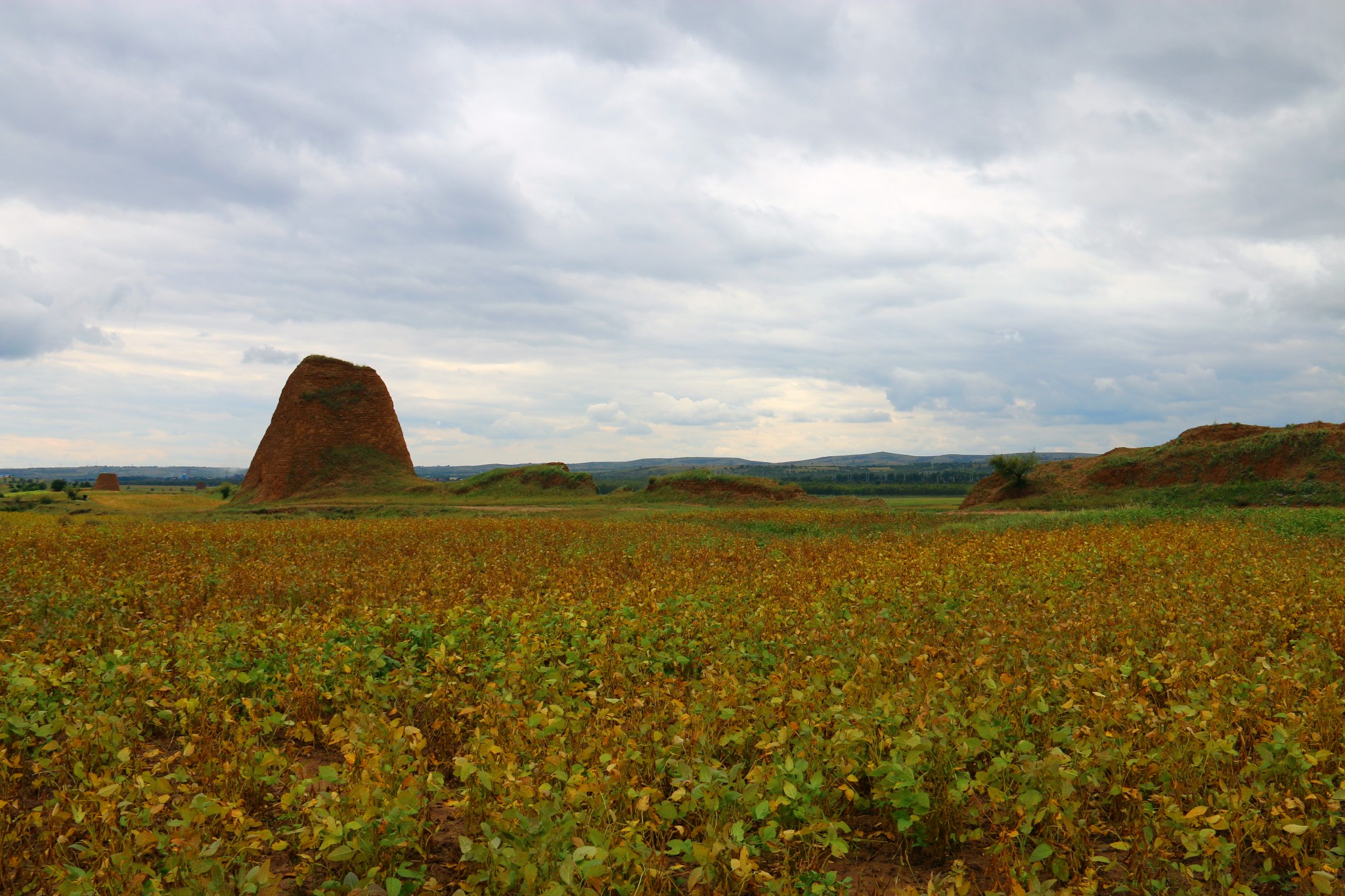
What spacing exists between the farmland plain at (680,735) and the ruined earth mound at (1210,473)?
2500 centimetres

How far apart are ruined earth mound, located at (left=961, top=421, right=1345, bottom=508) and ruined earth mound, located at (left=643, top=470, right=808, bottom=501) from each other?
10541 mm

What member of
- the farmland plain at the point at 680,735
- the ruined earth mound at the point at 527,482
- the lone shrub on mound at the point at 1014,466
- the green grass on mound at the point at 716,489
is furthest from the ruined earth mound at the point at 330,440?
the farmland plain at the point at 680,735

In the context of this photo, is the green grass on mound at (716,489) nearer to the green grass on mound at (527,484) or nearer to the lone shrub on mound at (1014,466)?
the green grass on mound at (527,484)

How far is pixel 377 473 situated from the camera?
47.9 metres

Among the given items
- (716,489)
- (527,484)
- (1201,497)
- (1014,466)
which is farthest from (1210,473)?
(527,484)

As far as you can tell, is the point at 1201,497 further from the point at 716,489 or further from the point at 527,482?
the point at 527,482

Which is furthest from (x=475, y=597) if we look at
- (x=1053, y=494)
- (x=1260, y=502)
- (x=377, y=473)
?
(x=377, y=473)

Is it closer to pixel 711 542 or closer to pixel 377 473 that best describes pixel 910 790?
pixel 711 542

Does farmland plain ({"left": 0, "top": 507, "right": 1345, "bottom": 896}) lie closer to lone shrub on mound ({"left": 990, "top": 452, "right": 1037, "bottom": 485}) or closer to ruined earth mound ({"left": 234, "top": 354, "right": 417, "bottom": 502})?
lone shrub on mound ({"left": 990, "top": 452, "right": 1037, "bottom": 485})

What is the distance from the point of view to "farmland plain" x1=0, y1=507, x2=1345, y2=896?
11.1 ft

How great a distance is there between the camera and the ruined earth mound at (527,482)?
47.8 m

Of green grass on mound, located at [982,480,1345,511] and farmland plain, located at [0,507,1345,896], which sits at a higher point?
green grass on mound, located at [982,480,1345,511]

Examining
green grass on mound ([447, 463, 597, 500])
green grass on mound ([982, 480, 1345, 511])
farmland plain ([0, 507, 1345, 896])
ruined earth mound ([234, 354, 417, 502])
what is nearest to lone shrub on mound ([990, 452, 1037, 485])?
green grass on mound ([982, 480, 1345, 511])

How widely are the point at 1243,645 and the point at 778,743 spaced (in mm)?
5226
